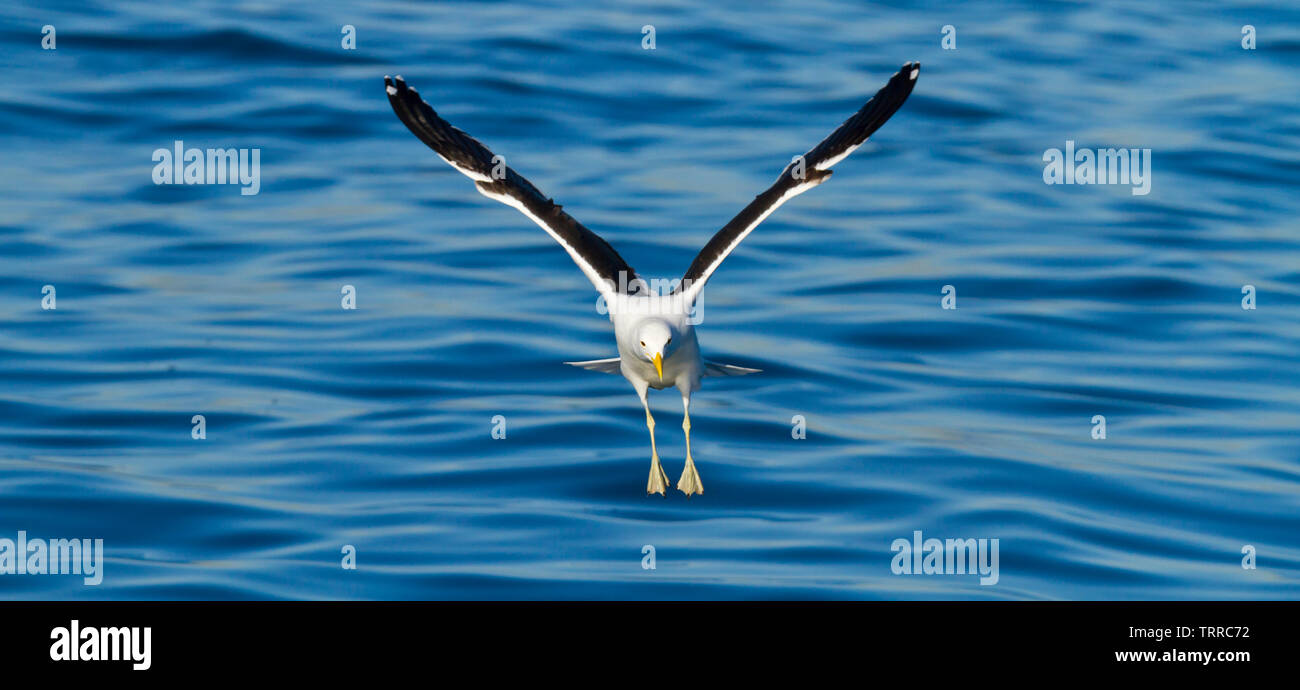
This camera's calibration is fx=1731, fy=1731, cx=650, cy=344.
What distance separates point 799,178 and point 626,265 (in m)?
1.58

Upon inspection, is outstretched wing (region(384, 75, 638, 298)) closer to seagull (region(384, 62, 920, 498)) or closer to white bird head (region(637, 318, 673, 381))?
seagull (region(384, 62, 920, 498))

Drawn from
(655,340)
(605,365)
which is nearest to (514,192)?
(605,365)

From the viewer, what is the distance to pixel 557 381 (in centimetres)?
1820

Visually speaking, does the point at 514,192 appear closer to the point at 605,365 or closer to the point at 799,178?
the point at 605,365

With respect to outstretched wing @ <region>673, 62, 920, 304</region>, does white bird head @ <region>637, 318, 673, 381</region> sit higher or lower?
lower

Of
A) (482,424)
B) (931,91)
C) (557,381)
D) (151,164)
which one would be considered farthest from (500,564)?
(931,91)

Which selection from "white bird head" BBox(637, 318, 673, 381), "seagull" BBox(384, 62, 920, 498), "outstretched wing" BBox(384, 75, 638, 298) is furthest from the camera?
"outstretched wing" BBox(384, 75, 638, 298)

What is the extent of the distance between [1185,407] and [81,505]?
11.1 metres

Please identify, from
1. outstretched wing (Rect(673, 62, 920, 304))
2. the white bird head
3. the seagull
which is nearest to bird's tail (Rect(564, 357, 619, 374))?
the seagull

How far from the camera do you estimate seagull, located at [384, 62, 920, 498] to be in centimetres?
1268

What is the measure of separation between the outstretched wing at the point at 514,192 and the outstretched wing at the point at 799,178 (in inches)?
24.1

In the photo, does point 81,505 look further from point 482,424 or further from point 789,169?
point 789,169

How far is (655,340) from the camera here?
12.2m

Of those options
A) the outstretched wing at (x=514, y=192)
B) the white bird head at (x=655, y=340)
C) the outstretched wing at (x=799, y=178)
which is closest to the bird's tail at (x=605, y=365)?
the outstretched wing at (x=514, y=192)
